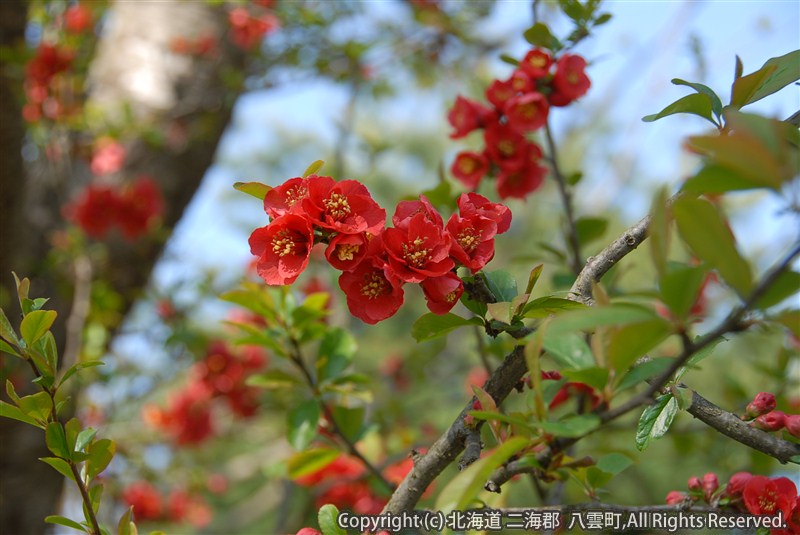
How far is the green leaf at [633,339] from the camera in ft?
1.27

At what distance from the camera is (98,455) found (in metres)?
0.59

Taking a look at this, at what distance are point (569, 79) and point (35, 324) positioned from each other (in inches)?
30.0

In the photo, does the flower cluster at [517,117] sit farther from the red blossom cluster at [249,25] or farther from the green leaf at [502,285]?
the red blossom cluster at [249,25]

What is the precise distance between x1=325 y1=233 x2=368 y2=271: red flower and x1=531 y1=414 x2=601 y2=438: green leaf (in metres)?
0.21

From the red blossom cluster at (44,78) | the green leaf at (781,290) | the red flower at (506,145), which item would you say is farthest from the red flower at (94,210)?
the green leaf at (781,290)

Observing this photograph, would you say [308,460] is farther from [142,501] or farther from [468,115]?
[142,501]

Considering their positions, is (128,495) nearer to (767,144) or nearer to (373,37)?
(373,37)

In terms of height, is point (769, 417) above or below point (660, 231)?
below

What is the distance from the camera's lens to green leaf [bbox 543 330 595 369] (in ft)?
1.65

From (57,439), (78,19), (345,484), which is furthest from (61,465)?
(78,19)

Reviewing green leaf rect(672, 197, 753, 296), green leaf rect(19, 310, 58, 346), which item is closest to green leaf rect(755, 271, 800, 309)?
green leaf rect(672, 197, 753, 296)

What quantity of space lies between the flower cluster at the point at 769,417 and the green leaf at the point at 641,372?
193mm

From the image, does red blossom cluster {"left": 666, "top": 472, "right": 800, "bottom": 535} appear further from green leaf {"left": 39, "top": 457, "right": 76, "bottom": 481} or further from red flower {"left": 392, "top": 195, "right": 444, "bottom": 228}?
green leaf {"left": 39, "top": 457, "right": 76, "bottom": 481}

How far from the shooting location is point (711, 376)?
136 inches
